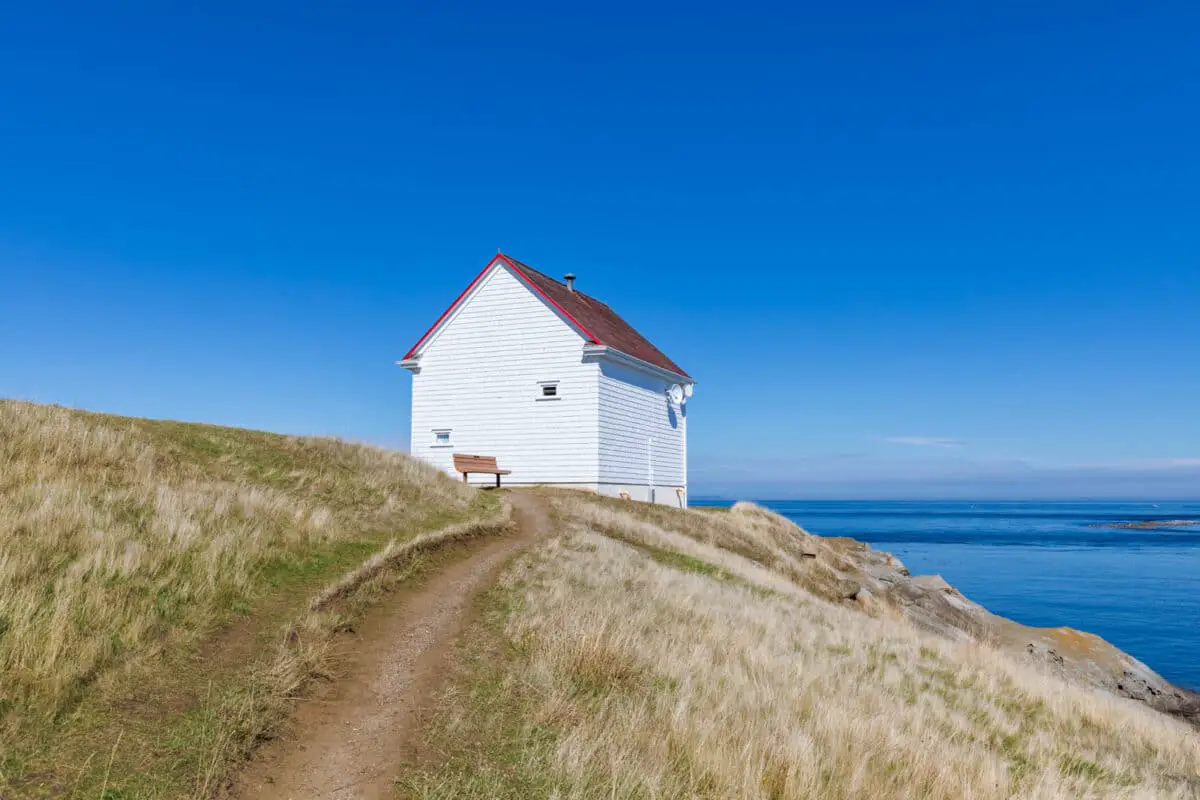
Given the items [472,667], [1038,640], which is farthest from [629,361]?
[472,667]

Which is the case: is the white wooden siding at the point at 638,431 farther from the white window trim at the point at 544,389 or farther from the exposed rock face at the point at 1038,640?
the exposed rock face at the point at 1038,640

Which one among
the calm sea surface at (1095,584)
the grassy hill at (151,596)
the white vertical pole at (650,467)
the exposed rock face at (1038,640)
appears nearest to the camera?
the grassy hill at (151,596)

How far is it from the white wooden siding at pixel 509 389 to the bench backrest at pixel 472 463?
1057mm

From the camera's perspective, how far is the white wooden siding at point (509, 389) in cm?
2634

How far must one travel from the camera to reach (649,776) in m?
5.72

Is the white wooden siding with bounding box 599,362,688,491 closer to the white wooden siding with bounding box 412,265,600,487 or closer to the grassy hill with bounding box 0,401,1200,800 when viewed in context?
the white wooden siding with bounding box 412,265,600,487

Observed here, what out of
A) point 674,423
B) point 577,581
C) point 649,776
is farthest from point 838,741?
point 674,423

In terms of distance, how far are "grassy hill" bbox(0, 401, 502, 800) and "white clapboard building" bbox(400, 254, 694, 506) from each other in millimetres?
10554

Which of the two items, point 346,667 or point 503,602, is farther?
point 503,602

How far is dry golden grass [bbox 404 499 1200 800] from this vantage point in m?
6.00

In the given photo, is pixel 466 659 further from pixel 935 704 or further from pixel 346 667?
pixel 935 704

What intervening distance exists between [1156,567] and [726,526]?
36.4 metres

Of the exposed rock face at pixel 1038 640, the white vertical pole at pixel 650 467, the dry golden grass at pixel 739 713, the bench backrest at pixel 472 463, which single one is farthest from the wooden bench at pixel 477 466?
the exposed rock face at pixel 1038 640

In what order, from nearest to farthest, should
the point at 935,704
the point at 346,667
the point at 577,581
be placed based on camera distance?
the point at 346,667 → the point at 935,704 → the point at 577,581
